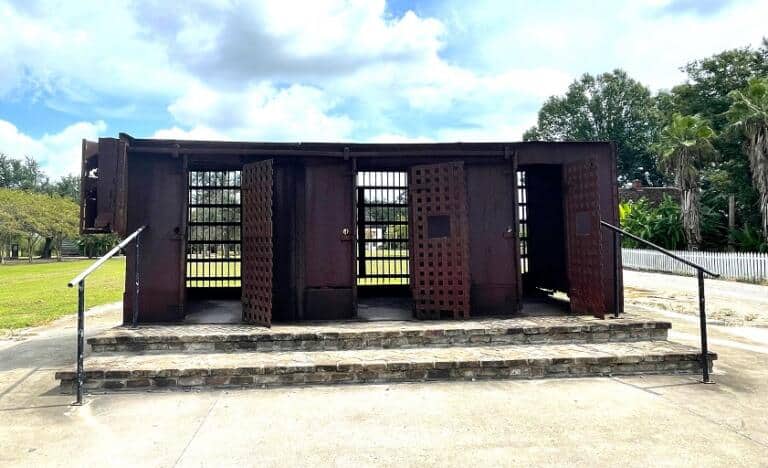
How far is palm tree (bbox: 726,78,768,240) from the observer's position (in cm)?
1525

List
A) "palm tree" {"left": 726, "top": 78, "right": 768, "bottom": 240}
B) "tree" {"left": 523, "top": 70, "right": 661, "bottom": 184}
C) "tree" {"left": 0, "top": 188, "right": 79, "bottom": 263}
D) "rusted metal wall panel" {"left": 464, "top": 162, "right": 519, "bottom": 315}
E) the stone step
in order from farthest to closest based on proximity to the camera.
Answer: "tree" {"left": 523, "top": 70, "right": 661, "bottom": 184} → "tree" {"left": 0, "top": 188, "right": 79, "bottom": 263} → "palm tree" {"left": 726, "top": 78, "right": 768, "bottom": 240} → "rusted metal wall panel" {"left": 464, "top": 162, "right": 519, "bottom": 315} → the stone step

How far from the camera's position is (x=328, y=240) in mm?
6188

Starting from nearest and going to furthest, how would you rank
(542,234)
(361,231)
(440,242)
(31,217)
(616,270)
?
1. (440,242)
2. (616,270)
3. (542,234)
4. (361,231)
5. (31,217)

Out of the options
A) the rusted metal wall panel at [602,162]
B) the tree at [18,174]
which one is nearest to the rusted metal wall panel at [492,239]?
the rusted metal wall panel at [602,162]

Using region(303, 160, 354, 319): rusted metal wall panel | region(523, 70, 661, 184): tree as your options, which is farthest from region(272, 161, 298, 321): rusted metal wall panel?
region(523, 70, 661, 184): tree

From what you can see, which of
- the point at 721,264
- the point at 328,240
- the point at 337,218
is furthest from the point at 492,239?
the point at 721,264

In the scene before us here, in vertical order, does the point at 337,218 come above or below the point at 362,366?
above

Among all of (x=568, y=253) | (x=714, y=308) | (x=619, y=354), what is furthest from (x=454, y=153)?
(x=714, y=308)

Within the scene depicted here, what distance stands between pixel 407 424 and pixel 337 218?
3411mm

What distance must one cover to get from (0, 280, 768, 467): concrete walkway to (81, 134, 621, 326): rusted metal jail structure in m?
1.76

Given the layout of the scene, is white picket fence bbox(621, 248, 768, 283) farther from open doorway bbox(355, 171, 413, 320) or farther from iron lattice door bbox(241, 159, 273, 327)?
iron lattice door bbox(241, 159, 273, 327)

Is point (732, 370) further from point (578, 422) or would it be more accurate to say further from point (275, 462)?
point (275, 462)

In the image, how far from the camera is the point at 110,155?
575cm

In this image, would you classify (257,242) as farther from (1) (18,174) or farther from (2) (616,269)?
(1) (18,174)
